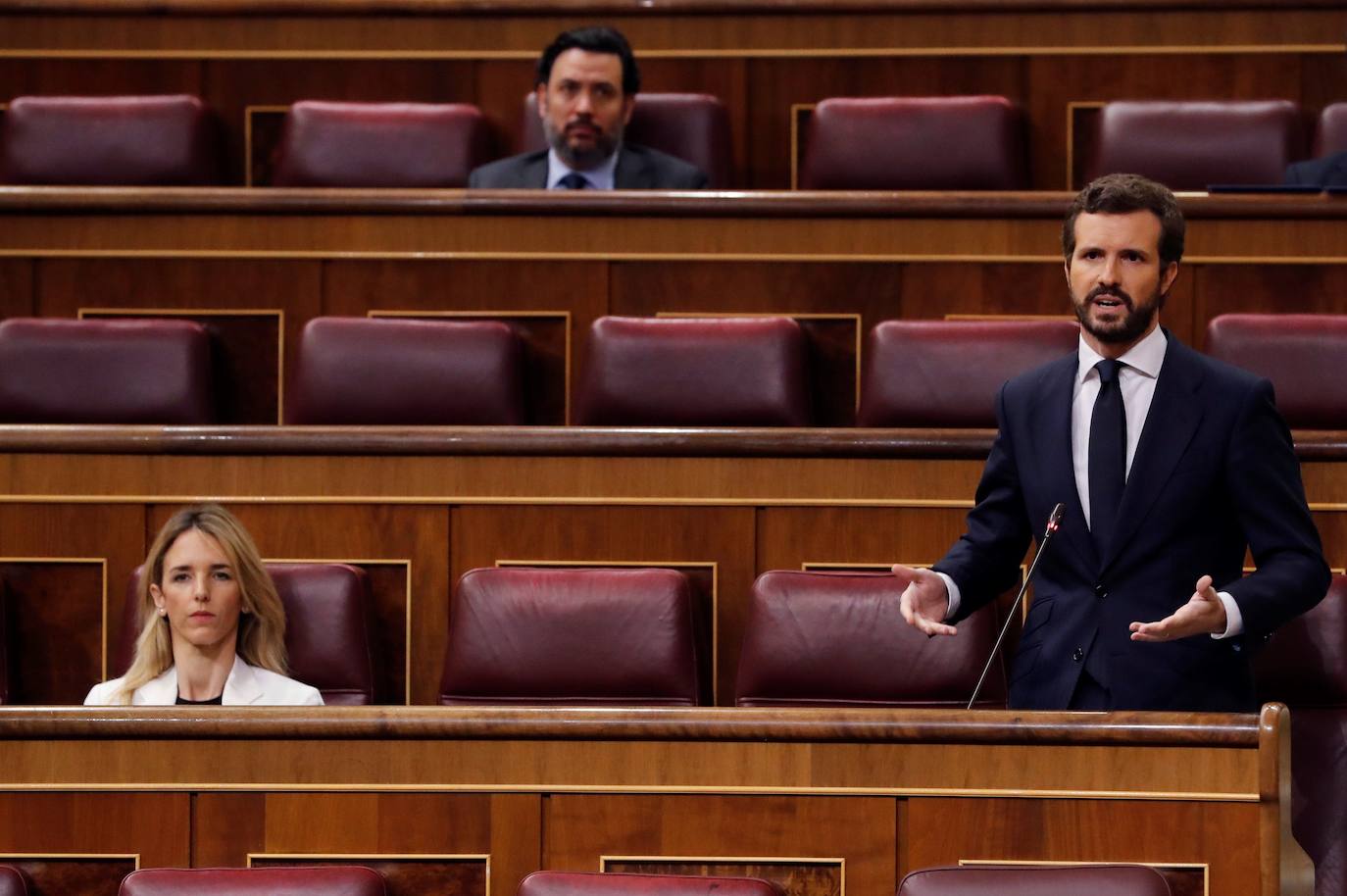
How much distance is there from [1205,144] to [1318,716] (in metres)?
0.48

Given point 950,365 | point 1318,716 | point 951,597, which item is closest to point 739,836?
point 951,597

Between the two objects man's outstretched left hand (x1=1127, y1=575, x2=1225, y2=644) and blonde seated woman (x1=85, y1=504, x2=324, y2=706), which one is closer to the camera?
man's outstretched left hand (x1=1127, y1=575, x2=1225, y2=644)

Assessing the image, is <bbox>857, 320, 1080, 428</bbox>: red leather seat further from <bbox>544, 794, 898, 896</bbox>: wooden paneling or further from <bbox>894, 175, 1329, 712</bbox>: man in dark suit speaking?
<bbox>544, 794, 898, 896</bbox>: wooden paneling

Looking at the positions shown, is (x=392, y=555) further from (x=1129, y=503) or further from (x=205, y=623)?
(x=1129, y=503)

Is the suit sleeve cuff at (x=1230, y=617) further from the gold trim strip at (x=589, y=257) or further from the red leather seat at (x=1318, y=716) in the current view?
the gold trim strip at (x=589, y=257)

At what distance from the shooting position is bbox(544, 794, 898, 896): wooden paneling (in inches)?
21.7

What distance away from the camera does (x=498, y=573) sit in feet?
2.43

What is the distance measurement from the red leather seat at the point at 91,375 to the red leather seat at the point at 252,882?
41 centimetres

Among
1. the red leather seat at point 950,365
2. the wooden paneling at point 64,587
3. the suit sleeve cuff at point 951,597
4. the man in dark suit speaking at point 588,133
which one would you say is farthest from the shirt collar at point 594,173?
the suit sleeve cuff at point 951,597

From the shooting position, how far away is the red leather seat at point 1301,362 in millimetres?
838

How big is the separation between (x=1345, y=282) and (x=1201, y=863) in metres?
0.49

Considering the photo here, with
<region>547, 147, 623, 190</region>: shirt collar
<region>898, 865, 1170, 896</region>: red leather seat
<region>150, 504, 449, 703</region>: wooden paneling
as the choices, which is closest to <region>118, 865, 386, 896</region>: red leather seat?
<region>898, 865, 1170, 896</region>: red leather seat

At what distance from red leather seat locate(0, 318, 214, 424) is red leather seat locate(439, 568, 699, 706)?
24 centimetres

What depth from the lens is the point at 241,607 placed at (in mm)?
748
